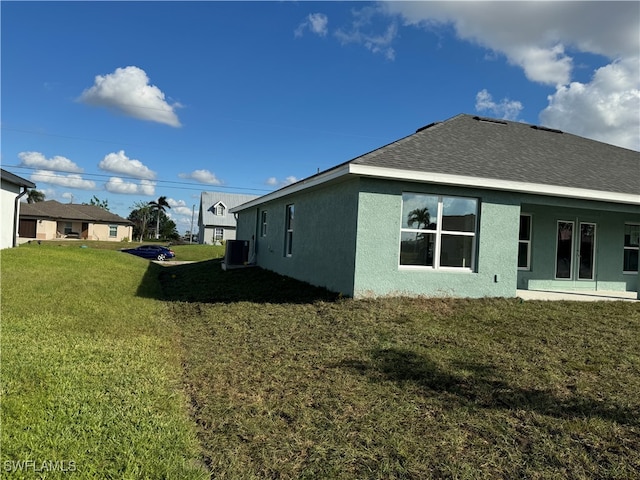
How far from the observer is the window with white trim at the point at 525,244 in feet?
39.7

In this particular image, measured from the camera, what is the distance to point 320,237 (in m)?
11.4

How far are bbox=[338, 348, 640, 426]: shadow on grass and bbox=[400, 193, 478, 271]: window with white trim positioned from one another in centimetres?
382

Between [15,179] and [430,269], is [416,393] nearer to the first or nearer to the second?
[430,269]

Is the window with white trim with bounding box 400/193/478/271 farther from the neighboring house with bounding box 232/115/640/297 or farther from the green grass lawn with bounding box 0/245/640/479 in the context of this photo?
the green grass lawn with bounding box 0/245/640/479

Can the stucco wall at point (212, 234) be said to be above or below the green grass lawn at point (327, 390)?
above

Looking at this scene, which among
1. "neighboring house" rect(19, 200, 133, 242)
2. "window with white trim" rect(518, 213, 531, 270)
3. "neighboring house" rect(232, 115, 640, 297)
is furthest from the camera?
"neighboring house" rect(19, 200, 133, 242)

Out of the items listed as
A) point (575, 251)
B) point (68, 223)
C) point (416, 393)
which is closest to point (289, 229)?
point (575, 251)

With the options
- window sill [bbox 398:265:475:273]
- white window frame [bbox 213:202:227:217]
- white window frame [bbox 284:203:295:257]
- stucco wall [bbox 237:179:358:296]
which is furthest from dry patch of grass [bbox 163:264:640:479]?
white window frame [bbox 213:202:227:217]

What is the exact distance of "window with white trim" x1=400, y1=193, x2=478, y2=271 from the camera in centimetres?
962

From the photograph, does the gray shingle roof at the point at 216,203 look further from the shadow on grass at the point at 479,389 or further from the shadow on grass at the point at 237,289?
the shadow on grass at the point at 479,389

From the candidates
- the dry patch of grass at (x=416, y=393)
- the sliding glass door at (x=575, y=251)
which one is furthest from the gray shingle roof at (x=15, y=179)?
the sliding glass door at (x=575, y=251)

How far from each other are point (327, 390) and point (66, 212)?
2046 inches

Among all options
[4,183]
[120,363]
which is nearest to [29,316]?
[120,363]

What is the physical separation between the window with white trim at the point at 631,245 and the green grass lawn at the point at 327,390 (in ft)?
15.5
